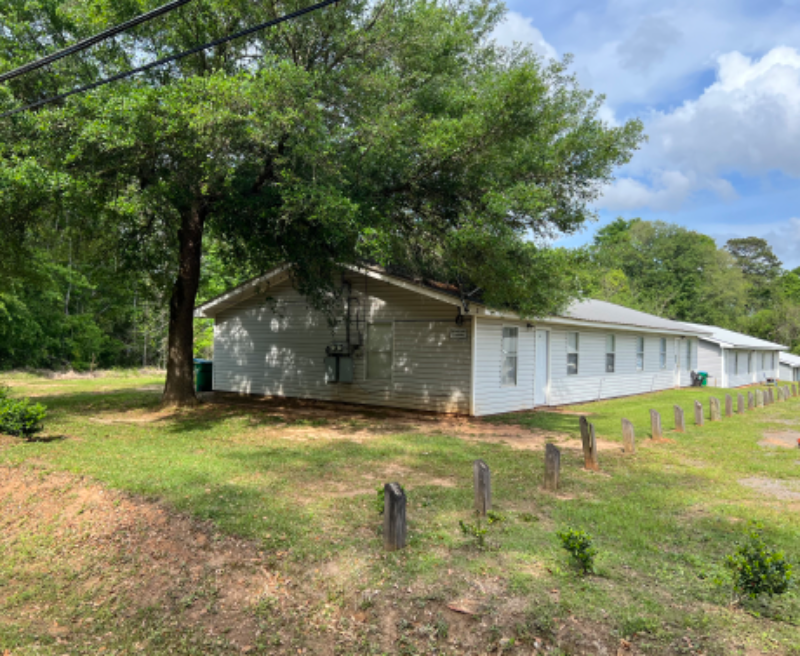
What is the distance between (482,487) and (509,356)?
919 cm

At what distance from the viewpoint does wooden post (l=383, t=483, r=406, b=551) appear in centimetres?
464

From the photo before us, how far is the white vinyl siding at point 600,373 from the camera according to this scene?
54.2 feet

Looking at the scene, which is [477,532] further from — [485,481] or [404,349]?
[404,349]

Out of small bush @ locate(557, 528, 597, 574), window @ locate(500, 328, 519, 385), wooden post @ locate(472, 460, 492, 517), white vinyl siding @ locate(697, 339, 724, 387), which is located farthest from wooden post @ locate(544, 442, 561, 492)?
white vinyl siding @ locate(697, 339, 724, 387)

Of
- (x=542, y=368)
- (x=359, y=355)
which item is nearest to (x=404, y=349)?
(x=359, y=355)

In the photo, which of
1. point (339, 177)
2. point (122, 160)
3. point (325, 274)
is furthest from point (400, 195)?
point (122, 160)

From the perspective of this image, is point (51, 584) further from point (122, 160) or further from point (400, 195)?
point (400, 195)

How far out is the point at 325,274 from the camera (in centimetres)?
1226

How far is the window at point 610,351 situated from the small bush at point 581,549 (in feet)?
53.5

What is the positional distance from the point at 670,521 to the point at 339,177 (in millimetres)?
6841

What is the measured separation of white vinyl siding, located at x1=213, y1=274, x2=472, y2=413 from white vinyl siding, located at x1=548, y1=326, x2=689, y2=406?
4.26 metres

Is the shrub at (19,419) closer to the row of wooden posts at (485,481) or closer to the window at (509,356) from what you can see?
the row of wooden posts at (485,481)

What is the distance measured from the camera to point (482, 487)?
5.48 meters

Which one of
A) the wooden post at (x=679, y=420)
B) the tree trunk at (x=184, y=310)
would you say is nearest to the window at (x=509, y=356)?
the wooden post at (x=679, y=420)
